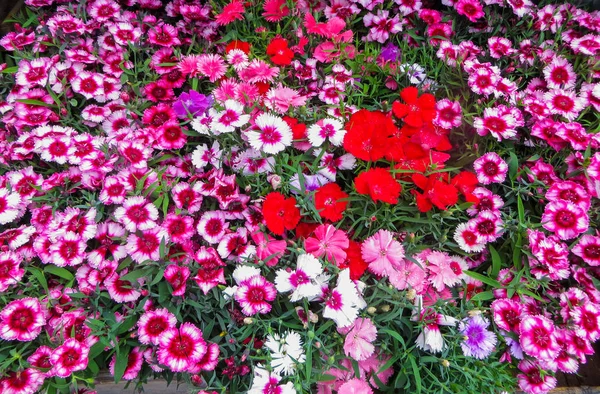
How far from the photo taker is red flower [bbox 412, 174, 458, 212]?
163 cm

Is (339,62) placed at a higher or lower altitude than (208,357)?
higher

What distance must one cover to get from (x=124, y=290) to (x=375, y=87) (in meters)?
1.39

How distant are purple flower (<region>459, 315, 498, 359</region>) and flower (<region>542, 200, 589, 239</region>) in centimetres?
45

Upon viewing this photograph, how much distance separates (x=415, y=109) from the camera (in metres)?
1.91

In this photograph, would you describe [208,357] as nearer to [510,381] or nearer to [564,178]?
[510,381]

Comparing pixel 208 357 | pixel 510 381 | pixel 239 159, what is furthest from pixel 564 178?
pixel 208 357

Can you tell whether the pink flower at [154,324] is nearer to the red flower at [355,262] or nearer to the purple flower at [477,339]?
the red flower at [355,262]

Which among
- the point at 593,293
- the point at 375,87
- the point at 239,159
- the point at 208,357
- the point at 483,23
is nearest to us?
the point at 208,357

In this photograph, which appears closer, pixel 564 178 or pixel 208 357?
pixel 208 357

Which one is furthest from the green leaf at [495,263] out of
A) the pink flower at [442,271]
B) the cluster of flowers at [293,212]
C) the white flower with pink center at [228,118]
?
the white flower with pink center at [228,118]

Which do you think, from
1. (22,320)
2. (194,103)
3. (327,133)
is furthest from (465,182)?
(22,320)

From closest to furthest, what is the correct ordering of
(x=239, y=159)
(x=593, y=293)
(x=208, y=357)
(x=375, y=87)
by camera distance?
(x=208, y=357)
(x=593, y=293)
(x=239, y=159)
(x=375, y=87)

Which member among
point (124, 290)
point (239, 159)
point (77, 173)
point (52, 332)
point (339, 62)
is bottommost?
point (52, 332)

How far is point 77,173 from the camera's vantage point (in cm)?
184
